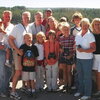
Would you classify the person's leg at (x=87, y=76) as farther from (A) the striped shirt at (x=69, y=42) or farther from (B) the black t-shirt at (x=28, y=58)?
(B) the black t-shirt at (x=28, y=58)

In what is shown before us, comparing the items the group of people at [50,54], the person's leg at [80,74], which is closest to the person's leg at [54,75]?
the group of people at [50,54]

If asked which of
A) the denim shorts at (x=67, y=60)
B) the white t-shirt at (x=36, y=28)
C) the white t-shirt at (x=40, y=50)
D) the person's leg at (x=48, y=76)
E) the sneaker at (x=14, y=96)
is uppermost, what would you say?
the white t-shirt at (x=36, y=28)

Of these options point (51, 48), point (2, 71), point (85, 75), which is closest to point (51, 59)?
point (51, 48)

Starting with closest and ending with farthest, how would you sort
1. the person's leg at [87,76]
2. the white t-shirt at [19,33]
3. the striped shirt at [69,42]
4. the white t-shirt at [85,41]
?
the white t-shirt at [85,41]
the person's leg at [87,76]
the white t-shirt at [19,33]
the striped shirt at [69,42]

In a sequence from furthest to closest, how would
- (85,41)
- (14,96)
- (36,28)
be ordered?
(36,28)
(14,96)
(85,41)

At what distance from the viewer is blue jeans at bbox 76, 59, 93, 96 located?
6211 millimetres

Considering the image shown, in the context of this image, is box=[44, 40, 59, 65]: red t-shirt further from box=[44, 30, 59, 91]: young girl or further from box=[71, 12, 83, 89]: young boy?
box=[71, 12, 83, 89]: young boy

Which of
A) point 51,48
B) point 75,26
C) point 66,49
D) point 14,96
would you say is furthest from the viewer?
point 75,26

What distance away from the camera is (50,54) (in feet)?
21.9

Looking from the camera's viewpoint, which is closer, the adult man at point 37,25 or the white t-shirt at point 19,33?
the white t-shirt at point 19,33

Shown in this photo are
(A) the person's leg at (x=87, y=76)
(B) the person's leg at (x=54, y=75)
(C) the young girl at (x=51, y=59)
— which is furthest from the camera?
(B) the person's leg at (x=54, y=75)

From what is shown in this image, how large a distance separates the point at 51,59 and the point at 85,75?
872mm

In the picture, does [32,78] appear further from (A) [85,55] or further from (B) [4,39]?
(A) [85,55]

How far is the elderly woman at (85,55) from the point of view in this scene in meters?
6.10
